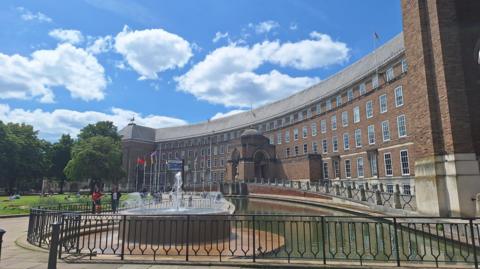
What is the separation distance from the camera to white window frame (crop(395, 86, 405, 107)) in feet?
112

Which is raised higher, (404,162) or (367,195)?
(404,162)

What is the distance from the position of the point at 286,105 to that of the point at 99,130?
43.2 m

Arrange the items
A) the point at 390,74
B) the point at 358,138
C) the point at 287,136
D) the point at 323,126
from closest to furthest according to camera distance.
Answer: the point at 390,74 < the point at 358,138 < the point at 323,126 < the point at 287,136

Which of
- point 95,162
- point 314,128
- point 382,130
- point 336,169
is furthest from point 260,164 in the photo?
point 95,162

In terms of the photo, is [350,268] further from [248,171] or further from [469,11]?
[248,171]

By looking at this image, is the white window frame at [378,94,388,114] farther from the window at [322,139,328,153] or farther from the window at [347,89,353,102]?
the window at [322,139,328,153]

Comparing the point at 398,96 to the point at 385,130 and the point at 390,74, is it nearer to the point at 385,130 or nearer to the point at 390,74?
the point at 390,74

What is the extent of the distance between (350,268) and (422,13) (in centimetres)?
1636

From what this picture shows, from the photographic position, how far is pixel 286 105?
65375mm

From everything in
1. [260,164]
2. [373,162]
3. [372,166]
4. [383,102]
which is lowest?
[372,166]

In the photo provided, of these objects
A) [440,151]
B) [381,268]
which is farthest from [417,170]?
[381,268]

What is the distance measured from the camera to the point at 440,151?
51.2 feet

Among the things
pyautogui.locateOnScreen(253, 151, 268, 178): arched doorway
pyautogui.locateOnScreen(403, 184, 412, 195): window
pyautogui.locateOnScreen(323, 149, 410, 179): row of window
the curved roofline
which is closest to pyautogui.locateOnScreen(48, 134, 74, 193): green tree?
the curved roofline

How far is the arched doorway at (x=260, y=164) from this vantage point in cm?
5990
